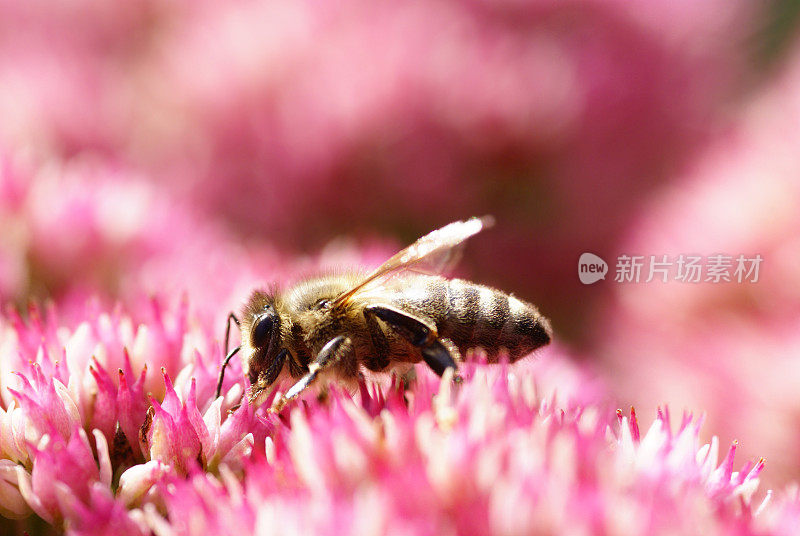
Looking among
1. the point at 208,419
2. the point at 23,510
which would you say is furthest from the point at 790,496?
the point at 23,510

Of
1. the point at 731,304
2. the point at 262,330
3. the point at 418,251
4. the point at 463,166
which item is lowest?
the point at 731,304

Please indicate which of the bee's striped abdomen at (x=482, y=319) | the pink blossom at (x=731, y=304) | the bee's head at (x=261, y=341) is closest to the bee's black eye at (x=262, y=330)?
the bee's head at (x=261, y=341)

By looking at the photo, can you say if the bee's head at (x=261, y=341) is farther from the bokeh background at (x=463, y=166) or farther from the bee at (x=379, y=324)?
the bokeh background at (x=463, y=166)

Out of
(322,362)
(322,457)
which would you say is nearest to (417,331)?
(322,362)

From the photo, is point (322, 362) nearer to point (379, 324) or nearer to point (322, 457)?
point (379, 324)

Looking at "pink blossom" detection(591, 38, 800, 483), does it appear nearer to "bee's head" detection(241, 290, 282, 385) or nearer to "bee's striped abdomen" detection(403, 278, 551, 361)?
"bee's striped abdomen" detection(403, 278, 551, 361)

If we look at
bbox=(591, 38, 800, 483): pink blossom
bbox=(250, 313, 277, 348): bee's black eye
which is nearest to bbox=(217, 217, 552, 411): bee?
bbox=(250, 313, 277, 348): bee's black eye

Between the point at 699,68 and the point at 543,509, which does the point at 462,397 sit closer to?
the point at 543,509
